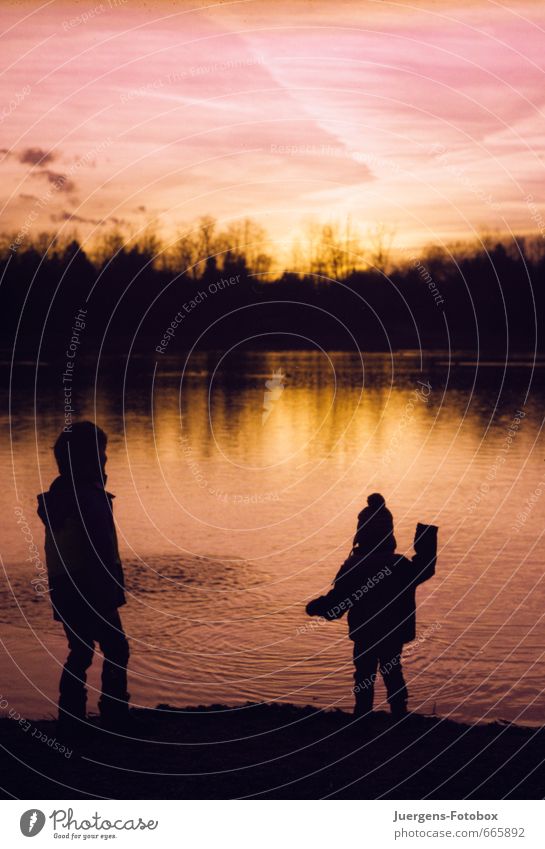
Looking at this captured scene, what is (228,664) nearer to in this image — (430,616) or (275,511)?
(430,616)

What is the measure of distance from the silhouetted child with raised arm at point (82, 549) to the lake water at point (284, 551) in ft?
10.1

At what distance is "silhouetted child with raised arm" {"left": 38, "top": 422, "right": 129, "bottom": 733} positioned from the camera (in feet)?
28.4

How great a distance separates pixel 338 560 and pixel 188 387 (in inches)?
2406

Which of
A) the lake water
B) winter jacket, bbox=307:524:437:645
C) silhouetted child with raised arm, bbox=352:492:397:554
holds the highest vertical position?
silhouetted child with raised arm, bbox=352:492:397:554

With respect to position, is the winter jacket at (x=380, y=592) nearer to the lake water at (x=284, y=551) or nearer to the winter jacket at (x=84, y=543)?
the winter jacket at (x=84, y=543)

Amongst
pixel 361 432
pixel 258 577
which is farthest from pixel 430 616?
pixel 361 432

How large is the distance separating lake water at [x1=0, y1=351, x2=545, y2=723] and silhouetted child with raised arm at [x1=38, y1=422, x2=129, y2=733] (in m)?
3.08

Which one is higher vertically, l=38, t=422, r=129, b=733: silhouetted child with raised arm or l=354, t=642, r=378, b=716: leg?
l=38, t=422, r=129, b=733: silhouetted child with raised arm
